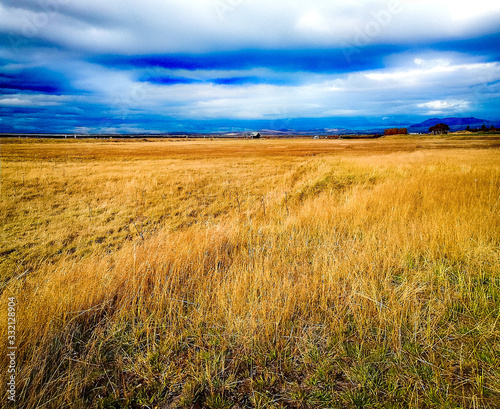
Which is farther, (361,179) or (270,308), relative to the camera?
(361,179)

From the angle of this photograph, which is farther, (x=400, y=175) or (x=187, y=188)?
(x=187, y=188)

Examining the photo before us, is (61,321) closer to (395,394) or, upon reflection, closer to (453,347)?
(395,394)

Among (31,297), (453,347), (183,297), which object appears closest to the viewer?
(453,347)

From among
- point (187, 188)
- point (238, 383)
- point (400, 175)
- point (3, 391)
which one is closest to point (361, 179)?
point (400, 175)

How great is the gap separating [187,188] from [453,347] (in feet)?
59.4

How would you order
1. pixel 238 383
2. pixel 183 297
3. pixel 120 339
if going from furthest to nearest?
1. pixel 183 297
2. pixel 120 339
3. pixel 238 383

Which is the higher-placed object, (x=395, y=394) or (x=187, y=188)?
(x=395, y=394)

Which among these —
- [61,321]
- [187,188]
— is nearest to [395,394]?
[61,321]

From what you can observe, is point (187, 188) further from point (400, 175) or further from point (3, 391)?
point (3, 391)

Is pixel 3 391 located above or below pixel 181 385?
above

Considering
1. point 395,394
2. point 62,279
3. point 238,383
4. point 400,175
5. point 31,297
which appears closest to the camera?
point 395,394

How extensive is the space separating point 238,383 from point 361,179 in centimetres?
1690

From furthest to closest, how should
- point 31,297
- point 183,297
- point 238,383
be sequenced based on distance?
point 183,297
point 31,297
point 238,383

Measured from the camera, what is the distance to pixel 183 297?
3.79 m
